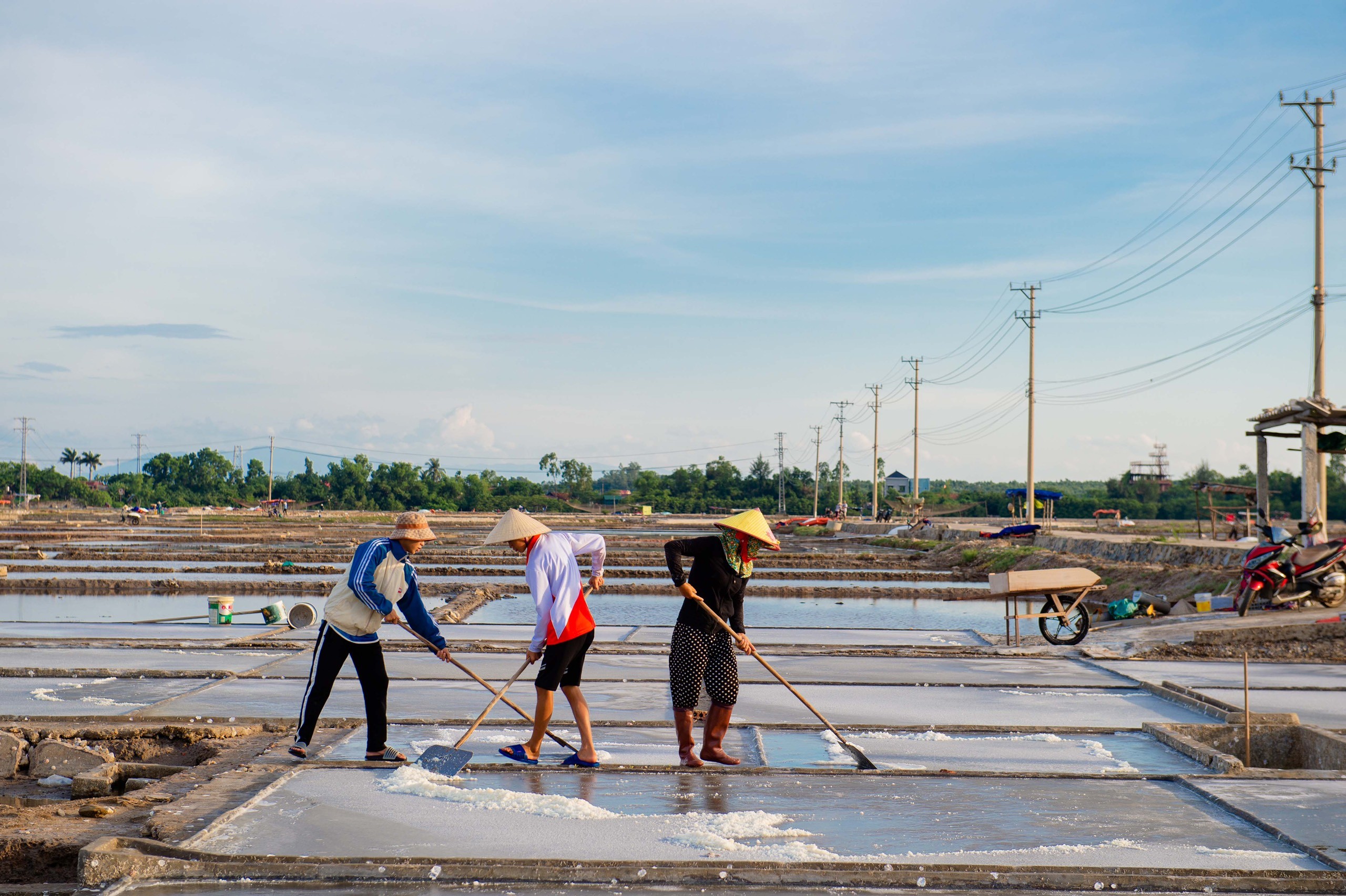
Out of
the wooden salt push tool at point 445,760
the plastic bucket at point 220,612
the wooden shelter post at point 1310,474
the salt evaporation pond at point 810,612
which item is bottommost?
the salt evaporation pond at point 810,612

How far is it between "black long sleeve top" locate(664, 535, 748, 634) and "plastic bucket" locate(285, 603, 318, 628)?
9.08 meters

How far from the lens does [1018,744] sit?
23.2 ft

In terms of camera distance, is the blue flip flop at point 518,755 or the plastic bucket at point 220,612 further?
the plastic bucket at point 220,612

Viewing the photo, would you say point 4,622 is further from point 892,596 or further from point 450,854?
point 892,596

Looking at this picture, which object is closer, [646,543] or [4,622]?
[4,622]

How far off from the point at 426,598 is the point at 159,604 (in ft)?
17.2

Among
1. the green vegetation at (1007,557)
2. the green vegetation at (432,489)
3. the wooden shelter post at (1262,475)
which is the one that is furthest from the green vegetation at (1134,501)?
the wooden shelter post at (1262,475)

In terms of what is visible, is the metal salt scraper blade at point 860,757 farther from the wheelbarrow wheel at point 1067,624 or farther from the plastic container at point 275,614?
Result: the plastic container at point 275,614

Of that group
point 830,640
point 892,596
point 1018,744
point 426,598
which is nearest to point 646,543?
point 892,596

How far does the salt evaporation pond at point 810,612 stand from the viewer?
1881cm

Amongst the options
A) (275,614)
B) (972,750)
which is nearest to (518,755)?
(972,750)

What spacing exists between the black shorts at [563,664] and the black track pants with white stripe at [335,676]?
2.92 ft

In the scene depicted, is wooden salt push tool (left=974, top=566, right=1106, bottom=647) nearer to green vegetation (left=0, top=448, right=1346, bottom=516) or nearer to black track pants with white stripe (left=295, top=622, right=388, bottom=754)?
black track pants with white stripe (left=295, top=622, right=388, bottom=754)

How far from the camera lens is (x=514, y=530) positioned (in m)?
6.09
